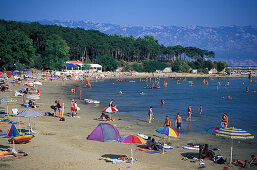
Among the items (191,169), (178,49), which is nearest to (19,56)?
(191,169)

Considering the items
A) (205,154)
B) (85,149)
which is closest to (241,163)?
(205,154)

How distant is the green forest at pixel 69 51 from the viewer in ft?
237

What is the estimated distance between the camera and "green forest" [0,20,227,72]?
72375 mm

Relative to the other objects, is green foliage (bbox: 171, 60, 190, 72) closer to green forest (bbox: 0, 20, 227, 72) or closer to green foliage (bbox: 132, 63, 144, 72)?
green forest (bbox: 0, 20, 227, 72)

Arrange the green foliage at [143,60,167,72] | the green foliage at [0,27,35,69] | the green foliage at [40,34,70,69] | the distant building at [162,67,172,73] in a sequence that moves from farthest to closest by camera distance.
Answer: the distant building at [162,67,172,73], the green foliage at [143,60,167,72], the green foliage at [40,34,70,69], the green foliage at [0,27,35,69]

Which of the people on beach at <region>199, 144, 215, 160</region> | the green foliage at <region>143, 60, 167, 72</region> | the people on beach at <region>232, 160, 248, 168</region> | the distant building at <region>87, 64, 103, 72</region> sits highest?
the green foliage at <region>143, 60, 167, 72</region>

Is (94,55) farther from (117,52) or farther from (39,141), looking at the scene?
(39,141)

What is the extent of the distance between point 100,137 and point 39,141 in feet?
10.8

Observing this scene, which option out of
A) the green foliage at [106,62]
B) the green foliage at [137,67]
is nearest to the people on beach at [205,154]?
the green foliage at [106,62]

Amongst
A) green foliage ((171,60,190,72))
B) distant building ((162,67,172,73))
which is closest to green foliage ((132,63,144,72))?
distant building ((162,67,172,73))

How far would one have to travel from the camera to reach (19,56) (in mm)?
71438

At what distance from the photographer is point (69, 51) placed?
11025 cm

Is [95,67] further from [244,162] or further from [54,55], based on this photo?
[244,162]

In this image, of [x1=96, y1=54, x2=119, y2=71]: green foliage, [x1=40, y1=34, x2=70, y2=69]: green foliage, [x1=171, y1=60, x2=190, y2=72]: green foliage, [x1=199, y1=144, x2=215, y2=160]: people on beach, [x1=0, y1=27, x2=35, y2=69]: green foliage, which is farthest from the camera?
[x1=171, y1=60, x2=190, y2=72]: green foliage
